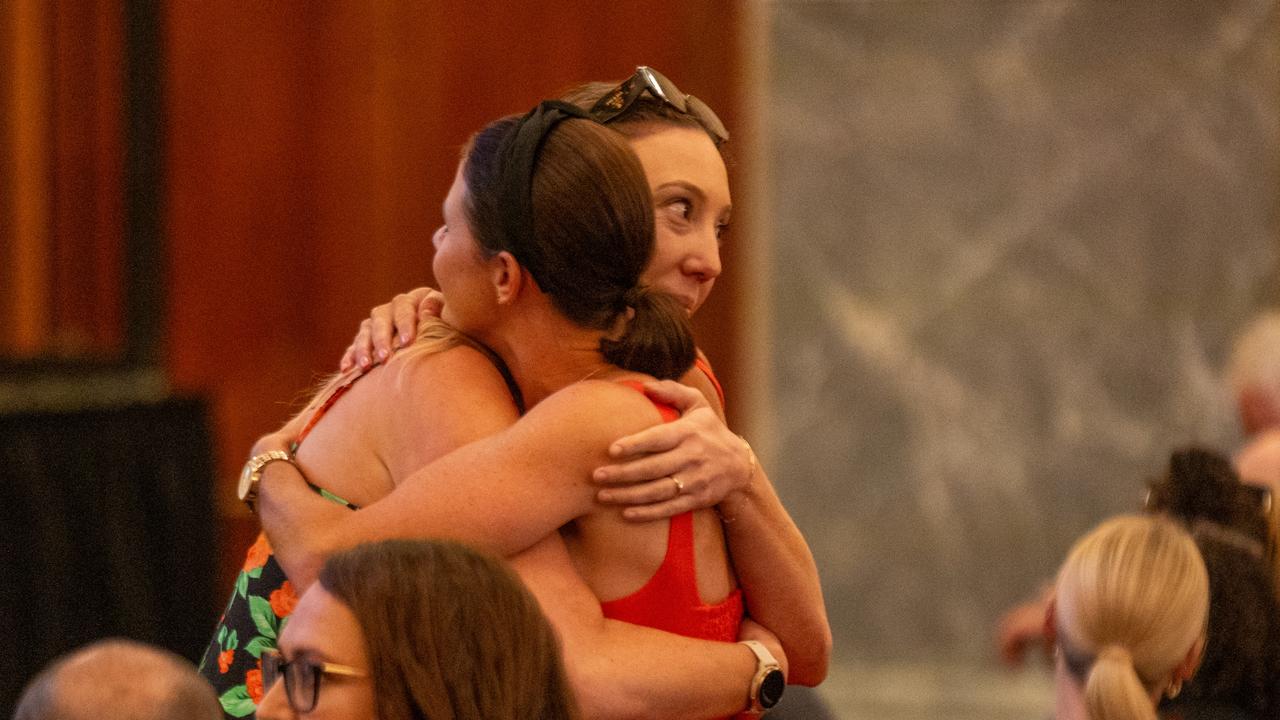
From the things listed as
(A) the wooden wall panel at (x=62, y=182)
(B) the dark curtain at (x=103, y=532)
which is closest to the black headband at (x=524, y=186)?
(B) the dark curtain at (x=103, y=532)

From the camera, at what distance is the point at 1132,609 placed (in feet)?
6.59

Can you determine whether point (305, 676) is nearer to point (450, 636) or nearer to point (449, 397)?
point (450, 636)

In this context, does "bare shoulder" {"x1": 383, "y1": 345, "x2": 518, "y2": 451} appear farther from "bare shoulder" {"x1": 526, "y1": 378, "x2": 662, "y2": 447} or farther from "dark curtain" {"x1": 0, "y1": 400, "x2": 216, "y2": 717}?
"dark curtain" {"x1": 0, "y1": 400, "x2": 216, "y2": 717}

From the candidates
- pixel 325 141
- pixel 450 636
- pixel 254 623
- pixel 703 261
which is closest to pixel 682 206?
pixel 703 261

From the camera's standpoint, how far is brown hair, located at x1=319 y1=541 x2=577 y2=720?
1.26 meters

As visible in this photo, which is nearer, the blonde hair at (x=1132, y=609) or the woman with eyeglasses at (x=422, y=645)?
the woman with eyeglasses at (x=422, y=645)

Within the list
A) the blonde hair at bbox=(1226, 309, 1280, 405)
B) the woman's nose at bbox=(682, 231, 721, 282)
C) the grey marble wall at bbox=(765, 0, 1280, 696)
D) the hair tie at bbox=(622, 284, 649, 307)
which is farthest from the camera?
the grey marble wall at bbox=(765, 0, 1280, 696)

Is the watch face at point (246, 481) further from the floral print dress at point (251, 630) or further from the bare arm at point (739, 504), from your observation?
the bare arm at point (739, 504)

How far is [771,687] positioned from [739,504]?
188mm

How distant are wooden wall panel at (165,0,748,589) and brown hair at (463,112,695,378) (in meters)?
2.75

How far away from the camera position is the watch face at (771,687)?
66.8 inches

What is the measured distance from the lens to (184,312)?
14.4 ft

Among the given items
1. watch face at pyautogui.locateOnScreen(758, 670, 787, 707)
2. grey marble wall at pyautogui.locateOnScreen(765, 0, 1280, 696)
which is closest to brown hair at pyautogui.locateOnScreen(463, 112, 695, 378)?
watch face at pyautogui.locateOnScreen(758, 670, 787, 707)

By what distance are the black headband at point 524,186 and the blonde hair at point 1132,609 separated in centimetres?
83
